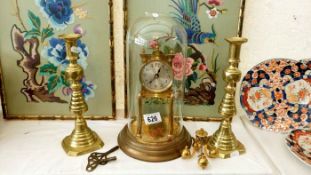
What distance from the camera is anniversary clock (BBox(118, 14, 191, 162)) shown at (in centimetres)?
85

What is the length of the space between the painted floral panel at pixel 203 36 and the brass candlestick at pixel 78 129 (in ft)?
0.83

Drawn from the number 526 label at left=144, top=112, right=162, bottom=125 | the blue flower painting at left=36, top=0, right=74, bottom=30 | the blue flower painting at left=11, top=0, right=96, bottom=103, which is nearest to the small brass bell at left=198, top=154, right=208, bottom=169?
the number 526 label at left=144, top=112, right=162, bottom=125

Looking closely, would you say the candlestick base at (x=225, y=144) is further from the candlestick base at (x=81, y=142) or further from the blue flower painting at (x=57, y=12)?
the blue flower painting at (x=57, y=12)

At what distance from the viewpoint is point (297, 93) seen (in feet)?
3.26

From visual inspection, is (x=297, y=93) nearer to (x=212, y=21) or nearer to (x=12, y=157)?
(x=212, y=21)

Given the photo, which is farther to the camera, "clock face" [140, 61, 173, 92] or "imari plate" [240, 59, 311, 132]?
"imari plate" [240, 59, 311, 132]

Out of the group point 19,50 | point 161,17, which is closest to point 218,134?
point 161,17

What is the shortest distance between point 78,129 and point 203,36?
1.59 feet

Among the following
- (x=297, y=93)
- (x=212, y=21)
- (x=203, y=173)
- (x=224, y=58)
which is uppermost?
(x=212, y=21)

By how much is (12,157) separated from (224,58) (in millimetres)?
707

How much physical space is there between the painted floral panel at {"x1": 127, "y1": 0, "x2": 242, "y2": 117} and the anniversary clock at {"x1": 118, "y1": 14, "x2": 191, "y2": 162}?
0.03 meters

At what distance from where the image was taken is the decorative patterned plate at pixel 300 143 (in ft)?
2.76

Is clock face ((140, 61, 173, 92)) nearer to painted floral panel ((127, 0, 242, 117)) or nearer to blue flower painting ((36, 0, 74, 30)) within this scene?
painted floral panel ((127, 0, 242, 117))

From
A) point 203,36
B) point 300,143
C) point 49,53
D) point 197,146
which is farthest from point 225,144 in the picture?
point 49,53
